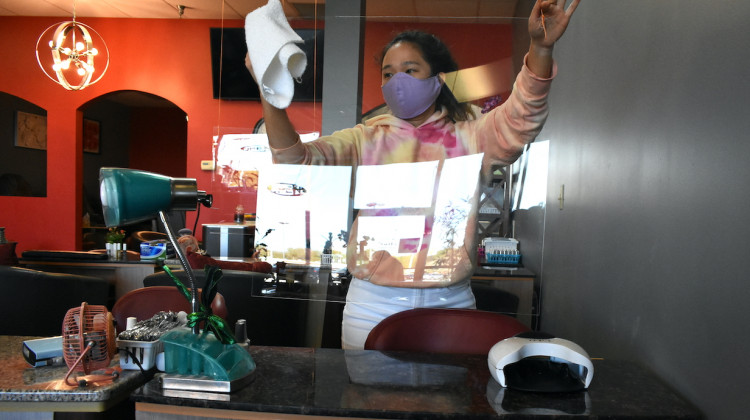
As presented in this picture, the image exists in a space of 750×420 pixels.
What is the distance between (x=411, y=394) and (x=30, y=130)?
854cm

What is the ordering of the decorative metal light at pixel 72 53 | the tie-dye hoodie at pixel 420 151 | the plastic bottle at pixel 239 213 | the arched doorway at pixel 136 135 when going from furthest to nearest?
1. the arched doorway at pixel 136 135
2. the decorative metal light at pixel 72 53
3. the plastic bottle at pixel 239 213
4. the tie-dye hoodie at pixel 420 151

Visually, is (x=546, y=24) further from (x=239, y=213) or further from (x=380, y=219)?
(x=239, y=213)

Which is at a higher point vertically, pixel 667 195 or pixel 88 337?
pixel 667 195

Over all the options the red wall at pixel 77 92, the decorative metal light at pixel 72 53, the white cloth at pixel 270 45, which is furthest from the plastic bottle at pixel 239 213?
the red wall at pixel 77 92

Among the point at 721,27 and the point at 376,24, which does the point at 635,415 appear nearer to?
the point at 721,27

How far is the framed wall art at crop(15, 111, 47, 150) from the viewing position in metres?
7.80

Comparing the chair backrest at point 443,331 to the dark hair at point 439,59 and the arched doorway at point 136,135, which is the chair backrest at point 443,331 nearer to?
the dark hair at point 439,59

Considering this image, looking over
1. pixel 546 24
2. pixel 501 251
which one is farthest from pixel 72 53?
pixel 546 24

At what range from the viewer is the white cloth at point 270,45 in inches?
55.1

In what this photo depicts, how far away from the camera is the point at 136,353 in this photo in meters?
1.21

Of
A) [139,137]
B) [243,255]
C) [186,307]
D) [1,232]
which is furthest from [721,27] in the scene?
[139,137]

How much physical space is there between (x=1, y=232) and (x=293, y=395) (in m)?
3.55

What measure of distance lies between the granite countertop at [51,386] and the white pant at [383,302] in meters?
0.77

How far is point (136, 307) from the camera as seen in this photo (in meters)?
1.85
